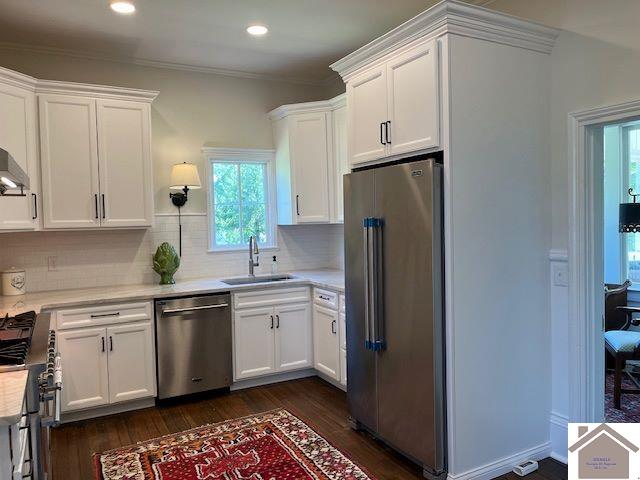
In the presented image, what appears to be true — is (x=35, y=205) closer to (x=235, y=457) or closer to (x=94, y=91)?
(x=94, y=91)

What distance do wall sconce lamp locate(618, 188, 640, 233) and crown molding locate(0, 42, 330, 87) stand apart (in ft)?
10.1

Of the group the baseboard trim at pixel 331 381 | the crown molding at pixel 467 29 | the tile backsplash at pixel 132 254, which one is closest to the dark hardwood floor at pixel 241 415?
the baseboard trim at pixel 331 381

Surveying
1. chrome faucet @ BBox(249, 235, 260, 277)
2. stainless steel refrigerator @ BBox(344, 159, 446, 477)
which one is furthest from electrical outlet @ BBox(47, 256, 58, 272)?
stainless steel refrigerator @ BBox(344, 159, 446, 477)

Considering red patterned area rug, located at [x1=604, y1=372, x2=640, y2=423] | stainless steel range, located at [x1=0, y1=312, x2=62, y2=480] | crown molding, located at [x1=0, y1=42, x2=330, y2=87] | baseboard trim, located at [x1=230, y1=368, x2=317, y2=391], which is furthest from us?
baseboard trim, located at [x1=230, y1=368, x2=317, y2=391]

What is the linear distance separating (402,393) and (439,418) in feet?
0.93

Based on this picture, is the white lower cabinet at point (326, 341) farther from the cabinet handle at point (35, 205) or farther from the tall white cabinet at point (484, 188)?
the cabinet handle at point (35, 205)

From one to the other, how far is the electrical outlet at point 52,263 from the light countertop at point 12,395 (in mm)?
2413

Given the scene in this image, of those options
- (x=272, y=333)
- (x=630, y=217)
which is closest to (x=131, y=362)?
(x=272, y=333)

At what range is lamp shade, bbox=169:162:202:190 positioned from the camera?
173 inches

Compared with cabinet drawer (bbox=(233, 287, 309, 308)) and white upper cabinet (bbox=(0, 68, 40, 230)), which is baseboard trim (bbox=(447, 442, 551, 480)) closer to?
cabinet drawer (bbox=(233, 287, 309, 308))

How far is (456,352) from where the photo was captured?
2619 millimetres

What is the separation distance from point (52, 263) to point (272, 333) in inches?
74.9

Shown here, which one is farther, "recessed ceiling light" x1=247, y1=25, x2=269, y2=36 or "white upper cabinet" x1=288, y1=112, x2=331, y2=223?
"white upper cabinet" x1=288, y1=112, x2=331, y2=223

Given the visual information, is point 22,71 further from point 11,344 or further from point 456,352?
point 456,352
